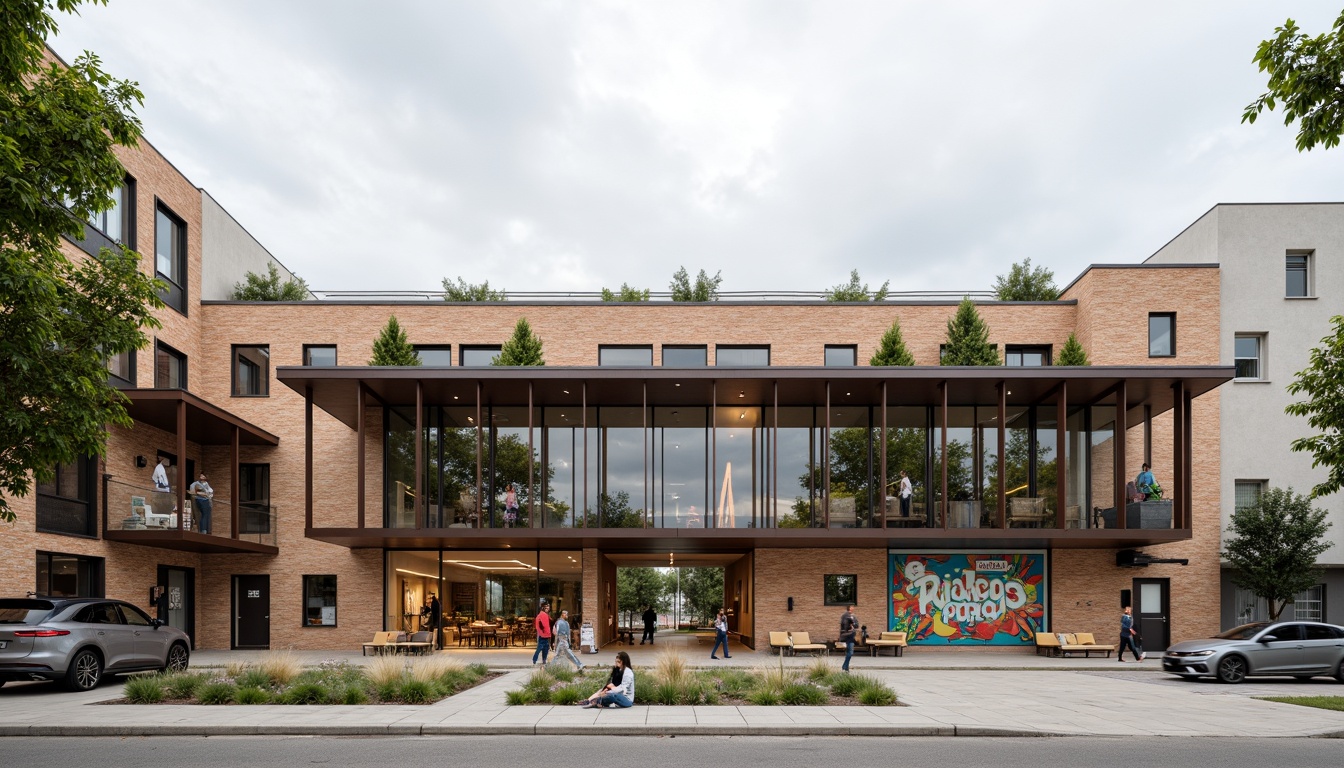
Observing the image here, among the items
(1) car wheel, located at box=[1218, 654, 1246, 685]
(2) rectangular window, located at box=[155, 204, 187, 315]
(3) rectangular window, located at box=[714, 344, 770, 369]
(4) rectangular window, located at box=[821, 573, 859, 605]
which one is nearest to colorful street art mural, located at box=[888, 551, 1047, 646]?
(4) rectangular window, located at box=[821, 573, 859, 605]

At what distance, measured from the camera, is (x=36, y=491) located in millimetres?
21719

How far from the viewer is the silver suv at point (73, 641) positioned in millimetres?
16078

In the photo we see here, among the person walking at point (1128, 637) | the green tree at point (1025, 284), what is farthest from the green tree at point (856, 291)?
the person walking at point (1128, 637)

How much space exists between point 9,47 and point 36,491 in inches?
577

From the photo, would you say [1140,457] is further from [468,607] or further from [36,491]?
[36,491]

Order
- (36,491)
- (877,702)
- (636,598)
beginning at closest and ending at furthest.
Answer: (877,702)
(36,491)
(636,598)

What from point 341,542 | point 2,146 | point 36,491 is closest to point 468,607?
point 341,542

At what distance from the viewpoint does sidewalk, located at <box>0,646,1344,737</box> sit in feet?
41.5

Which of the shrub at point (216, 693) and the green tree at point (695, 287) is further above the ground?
the green tree at point (695, 287)

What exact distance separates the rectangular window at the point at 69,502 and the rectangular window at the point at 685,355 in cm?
1656

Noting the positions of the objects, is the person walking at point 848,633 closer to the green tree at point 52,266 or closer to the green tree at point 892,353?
the green tree at point 892,353

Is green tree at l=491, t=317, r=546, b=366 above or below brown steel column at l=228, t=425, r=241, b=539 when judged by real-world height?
above

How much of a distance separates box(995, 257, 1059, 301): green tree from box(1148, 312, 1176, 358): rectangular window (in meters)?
19.1

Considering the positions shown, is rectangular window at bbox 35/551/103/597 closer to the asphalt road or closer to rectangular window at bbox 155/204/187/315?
rectangular window at bbox 155/204/187/315
